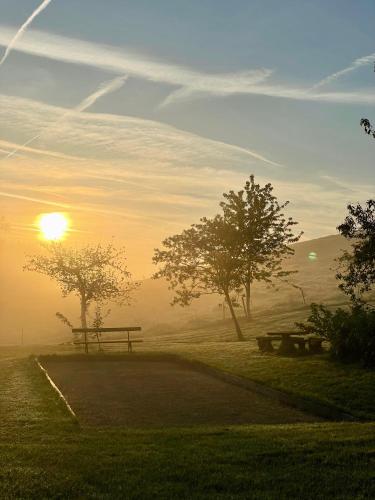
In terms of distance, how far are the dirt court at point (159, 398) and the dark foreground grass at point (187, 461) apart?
71.4 inches

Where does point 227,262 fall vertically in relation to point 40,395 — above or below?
above

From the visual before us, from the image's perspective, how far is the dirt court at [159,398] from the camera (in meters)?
13.9

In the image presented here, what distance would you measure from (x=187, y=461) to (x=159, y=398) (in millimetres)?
7900

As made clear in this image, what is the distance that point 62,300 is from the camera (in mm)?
144250

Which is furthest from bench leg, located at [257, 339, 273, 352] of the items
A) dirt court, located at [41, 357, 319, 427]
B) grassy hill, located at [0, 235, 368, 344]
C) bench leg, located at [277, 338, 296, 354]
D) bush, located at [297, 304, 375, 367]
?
grassy hill, located at [0, 235, 368, 344]

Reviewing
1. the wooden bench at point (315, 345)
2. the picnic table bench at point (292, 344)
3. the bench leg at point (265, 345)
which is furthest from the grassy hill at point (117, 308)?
the wooden bench at point (315, 345)

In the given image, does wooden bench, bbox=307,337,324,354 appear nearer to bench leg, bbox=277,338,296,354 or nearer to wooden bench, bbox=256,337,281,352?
bench leg, bbox=277,338,296,354

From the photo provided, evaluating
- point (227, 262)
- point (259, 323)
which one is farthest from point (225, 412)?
point (259, 323)

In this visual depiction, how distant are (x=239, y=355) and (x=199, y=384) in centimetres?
672

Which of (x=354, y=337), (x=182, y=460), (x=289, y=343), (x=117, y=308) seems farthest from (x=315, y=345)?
(x=117, y=308)

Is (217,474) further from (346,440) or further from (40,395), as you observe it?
(40,395)

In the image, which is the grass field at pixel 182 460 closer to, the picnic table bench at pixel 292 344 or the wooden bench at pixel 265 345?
the picnic table bench at pixel 292 344

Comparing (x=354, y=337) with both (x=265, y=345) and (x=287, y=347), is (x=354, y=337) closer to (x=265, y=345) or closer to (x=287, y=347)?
(x=287, y=347)

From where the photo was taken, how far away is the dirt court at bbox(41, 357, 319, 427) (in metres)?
13.9
